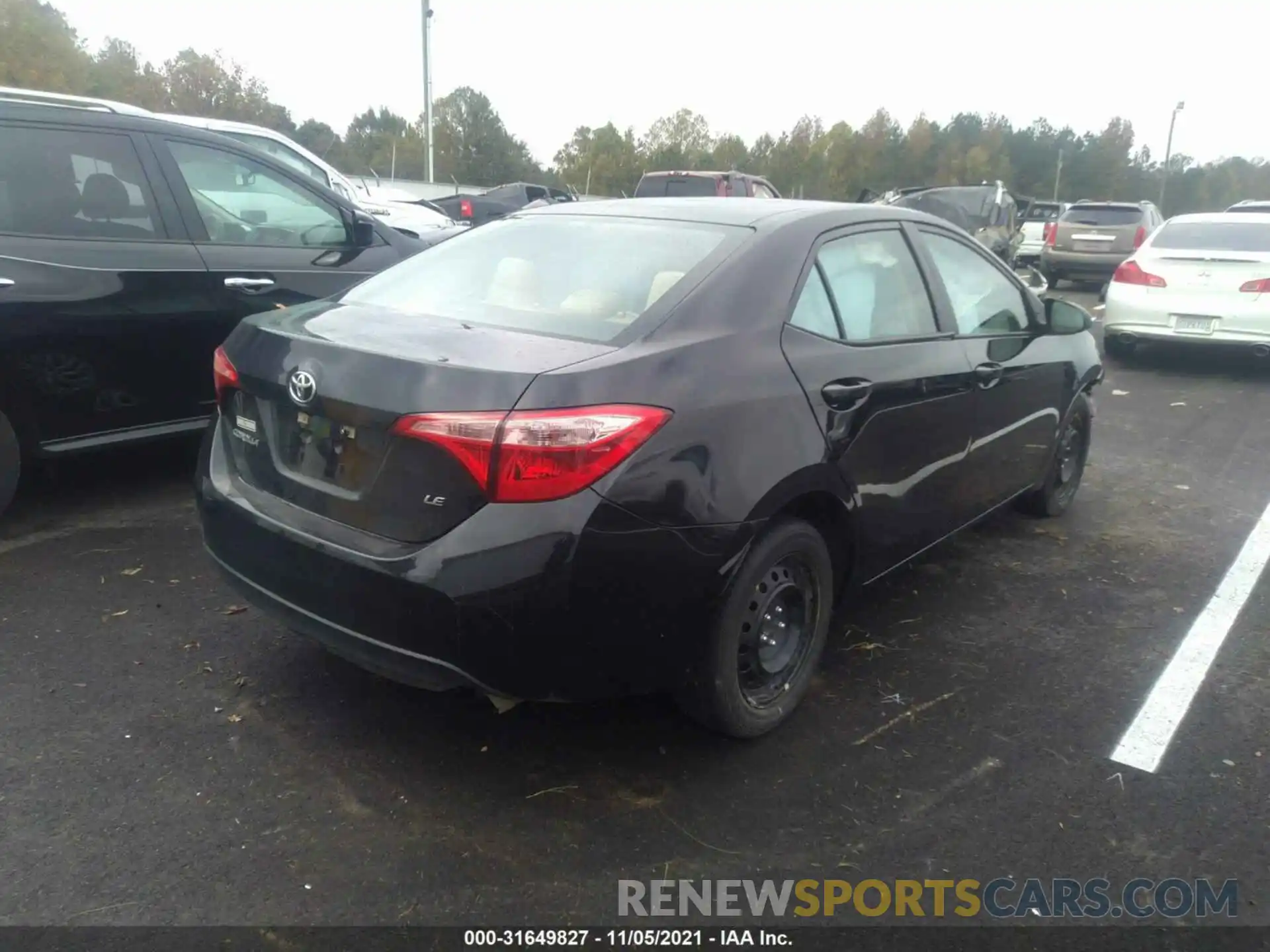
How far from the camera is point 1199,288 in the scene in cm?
899

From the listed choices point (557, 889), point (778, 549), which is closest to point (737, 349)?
point (778, 549)

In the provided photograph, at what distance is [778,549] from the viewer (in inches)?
113

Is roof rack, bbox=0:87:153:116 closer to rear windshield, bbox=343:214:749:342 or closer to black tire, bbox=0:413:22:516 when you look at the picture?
black tire, bbox=0:413:22:516

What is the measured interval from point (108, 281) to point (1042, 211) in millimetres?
25949

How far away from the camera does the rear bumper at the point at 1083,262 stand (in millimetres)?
16125

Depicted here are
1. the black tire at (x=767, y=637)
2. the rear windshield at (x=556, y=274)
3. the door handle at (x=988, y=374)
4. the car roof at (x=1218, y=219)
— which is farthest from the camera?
the car roof at (x=1218, y=219)

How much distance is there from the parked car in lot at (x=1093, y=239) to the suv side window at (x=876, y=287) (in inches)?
554

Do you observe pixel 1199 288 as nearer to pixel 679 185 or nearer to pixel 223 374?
pixel 223 374

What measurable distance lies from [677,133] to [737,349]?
74329 mm

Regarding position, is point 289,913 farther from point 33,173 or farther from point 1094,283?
point 1094,283

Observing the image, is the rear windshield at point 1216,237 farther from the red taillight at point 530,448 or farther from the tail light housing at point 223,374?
the tail light housing at point 223,374

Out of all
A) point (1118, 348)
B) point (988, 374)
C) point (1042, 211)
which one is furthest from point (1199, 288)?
point (1042, 211)

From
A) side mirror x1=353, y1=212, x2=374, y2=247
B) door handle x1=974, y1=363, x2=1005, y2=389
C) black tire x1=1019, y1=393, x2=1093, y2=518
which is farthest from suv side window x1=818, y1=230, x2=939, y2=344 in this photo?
side mirror x1=353, y1=212, x2=374, y2=247

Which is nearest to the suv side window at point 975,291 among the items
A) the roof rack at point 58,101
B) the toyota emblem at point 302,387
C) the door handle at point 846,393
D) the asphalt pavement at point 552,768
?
the door handle at point 846,393
